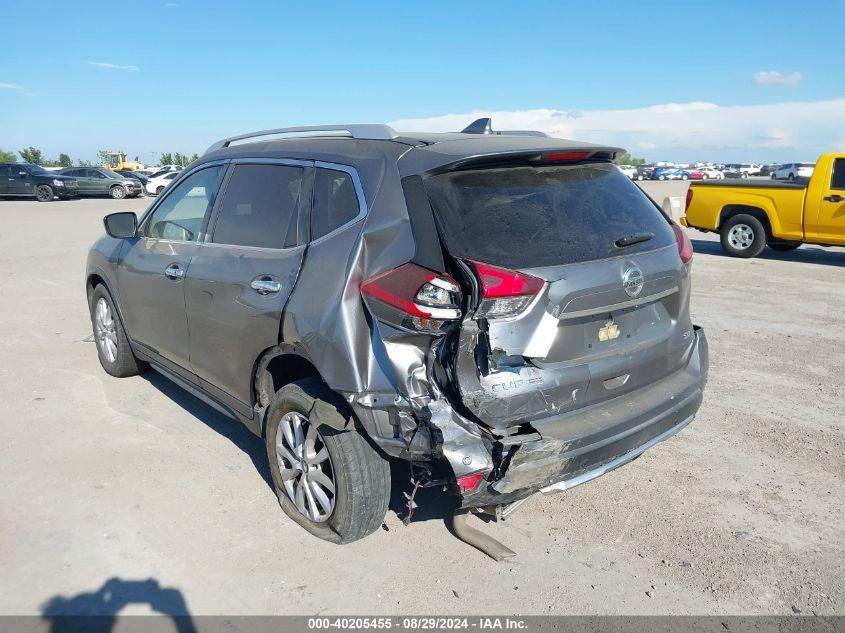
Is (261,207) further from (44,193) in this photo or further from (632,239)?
(44,193)

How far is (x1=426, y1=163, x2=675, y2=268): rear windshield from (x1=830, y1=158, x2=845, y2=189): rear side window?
997cm

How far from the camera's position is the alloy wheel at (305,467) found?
340 centimetres

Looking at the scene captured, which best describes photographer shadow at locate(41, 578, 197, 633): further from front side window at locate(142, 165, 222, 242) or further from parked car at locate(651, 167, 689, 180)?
parked car at locate(651, 167, 689, 180)

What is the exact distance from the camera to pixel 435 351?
2906 mm

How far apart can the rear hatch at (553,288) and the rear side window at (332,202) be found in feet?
1.53

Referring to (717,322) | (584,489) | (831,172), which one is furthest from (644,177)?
(584,489)

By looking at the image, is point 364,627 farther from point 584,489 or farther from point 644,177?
point 644,177

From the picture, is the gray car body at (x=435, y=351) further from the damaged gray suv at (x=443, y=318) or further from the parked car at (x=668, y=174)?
the parked car at (x=668, y=174)

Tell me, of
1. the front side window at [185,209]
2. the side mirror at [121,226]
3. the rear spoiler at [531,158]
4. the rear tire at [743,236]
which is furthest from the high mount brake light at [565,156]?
the rear tire at [743,236]

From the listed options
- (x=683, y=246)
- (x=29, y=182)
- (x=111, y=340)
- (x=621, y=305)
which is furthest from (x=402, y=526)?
(x=29, y=182)

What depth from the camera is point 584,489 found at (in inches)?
158

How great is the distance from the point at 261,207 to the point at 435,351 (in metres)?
1.55

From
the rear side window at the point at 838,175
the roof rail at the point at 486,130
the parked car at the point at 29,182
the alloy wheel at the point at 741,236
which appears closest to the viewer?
the roof rail at the point at 486,130

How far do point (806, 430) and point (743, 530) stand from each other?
5.27ft
